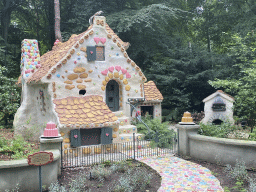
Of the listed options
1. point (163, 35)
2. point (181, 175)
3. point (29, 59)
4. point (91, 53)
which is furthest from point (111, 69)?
point (163, 35)

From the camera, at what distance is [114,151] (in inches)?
463

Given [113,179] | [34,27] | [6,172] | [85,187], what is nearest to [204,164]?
[113,179]

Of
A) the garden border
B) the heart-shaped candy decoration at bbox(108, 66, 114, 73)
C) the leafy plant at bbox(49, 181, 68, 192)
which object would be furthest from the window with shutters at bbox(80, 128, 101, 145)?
the leafy plant at bbox(49, 181, 68, 192)

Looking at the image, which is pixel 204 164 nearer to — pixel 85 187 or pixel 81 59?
pixel 85 187

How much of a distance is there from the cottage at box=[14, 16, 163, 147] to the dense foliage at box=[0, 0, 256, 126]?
174 inches

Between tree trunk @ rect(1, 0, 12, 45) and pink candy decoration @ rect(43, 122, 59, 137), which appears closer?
pink candy decoration @ rect(43, 122, 59, 137)

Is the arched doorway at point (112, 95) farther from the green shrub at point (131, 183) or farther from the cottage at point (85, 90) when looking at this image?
the green shrub at point (131, 183)

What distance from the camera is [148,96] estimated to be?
→ 18016mm

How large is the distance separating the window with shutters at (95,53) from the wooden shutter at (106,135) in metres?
3.63

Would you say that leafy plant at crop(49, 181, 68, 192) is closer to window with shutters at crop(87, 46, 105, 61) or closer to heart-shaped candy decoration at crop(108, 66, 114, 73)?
window with shutters at crop(87, 46, 105, 61)

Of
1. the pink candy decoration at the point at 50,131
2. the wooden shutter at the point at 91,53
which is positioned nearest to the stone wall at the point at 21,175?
the pink candy decoration at the point at 50,131

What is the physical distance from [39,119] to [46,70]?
3.30 meters

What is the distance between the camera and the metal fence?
33.7 ft

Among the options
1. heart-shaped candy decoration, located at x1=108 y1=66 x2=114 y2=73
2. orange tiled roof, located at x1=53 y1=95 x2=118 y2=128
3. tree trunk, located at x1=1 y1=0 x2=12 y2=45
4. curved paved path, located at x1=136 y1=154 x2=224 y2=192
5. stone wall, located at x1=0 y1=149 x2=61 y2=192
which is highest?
tree trunk, located at x1=1 y1=0 x2=12 y2=45
